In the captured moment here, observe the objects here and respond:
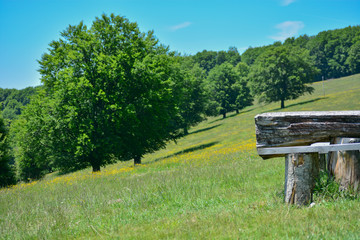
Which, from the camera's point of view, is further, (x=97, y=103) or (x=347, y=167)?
(x=97, y=103)

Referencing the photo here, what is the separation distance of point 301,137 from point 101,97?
1675 cm

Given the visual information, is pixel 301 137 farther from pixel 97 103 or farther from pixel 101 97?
pixel 97 103

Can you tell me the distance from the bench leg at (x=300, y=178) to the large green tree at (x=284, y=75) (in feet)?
167

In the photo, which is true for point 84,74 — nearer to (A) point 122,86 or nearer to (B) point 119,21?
(A) point 122,86

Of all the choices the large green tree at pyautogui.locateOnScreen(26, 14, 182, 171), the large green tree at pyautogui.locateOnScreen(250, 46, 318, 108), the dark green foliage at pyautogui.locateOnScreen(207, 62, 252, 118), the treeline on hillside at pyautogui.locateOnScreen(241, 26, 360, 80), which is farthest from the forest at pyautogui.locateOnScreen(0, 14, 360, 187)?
the treeline on hillside at pyautogui.locateOnScreen(241, 26, 360, 80)

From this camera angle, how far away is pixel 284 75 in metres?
53.6

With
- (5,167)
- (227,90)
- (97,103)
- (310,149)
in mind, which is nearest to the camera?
(310,149)

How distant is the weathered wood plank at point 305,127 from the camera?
16.4ft

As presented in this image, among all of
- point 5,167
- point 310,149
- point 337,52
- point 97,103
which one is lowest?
point 5,167

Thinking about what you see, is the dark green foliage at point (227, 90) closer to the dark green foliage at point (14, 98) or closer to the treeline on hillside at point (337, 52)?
the treeline on hillside at point (337, 52)

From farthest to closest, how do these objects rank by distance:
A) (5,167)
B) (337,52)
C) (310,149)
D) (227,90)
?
1. (337,52)
2. (227,90)
3. (5,167)
4. (310,149)

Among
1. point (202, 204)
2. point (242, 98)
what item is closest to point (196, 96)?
point (242, 98)

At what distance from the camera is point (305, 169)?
497cm

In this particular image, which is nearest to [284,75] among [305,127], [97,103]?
[97,103]
